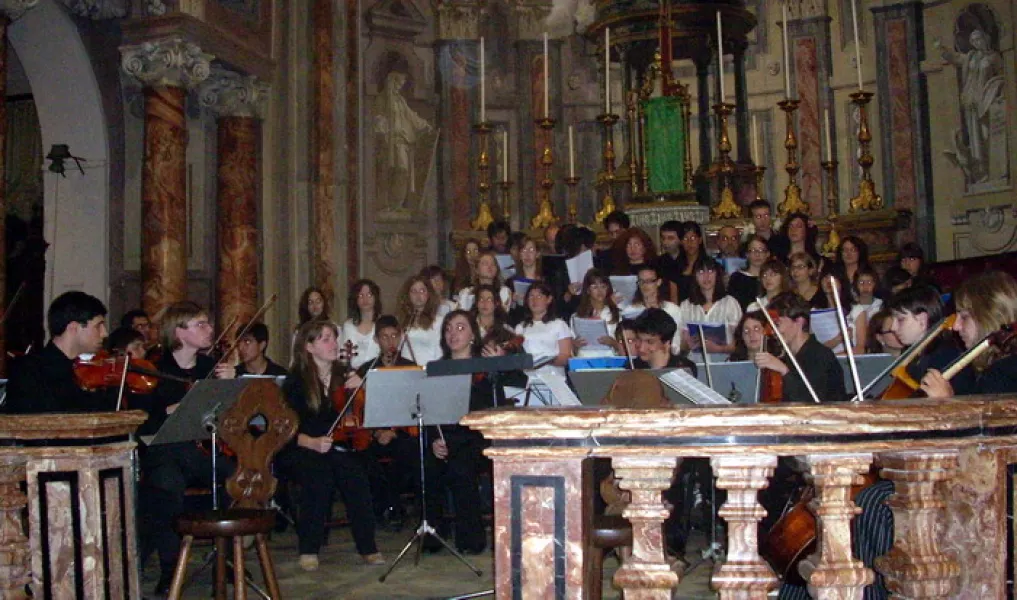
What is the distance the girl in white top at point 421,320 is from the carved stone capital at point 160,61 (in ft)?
8.94

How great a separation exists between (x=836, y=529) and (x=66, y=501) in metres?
2.67

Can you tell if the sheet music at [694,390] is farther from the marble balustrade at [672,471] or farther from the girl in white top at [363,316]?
the girl in white top at [363,316]

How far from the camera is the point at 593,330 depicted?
746 centimetres

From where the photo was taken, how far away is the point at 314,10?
37.6 feet

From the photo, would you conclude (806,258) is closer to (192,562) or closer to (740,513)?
(192,562)

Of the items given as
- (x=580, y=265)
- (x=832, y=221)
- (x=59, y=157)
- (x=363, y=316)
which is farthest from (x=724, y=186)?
(x=59, y=157)

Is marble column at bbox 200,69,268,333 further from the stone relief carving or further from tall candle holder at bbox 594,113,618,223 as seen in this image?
the stone relief carving

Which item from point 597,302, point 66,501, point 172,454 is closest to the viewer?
point 66,501

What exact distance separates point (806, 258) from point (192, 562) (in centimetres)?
418

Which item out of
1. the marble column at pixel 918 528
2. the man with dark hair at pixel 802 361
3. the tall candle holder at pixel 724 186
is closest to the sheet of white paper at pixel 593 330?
the man with dark hair at pixel 802 361

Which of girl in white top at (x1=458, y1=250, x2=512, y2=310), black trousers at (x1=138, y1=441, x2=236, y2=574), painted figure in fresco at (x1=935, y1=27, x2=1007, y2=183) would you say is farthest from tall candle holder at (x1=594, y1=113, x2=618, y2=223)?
black trousers at (x1=138, y1=441, x2=236, y2=574)

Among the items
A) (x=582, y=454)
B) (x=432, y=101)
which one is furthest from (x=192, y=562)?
(x=432, y=101)

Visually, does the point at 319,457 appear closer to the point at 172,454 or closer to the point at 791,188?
the point at 172,454

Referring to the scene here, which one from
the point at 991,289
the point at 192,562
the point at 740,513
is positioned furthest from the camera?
the point at 192,562
